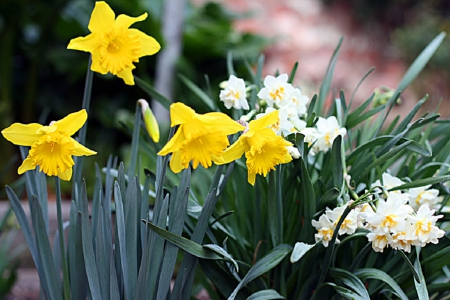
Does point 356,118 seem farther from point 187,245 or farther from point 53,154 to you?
point 53,154

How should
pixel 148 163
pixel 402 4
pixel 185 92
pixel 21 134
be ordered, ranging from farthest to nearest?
pixel 402 4 < pixel 185 92 < pixel 148 163 < pixel 21 134

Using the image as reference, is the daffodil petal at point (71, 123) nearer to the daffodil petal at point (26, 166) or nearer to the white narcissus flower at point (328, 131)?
the daffodil petal at point (26, 166)

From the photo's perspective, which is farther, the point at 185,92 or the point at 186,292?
the point at 185,92

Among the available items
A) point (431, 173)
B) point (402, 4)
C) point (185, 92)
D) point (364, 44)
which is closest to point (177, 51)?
point (185, 92)

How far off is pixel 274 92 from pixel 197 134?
0.87 feet

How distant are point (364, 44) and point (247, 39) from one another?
211 cm

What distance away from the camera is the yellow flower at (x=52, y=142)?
2.25 ft

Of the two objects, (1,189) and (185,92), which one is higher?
(185,92)

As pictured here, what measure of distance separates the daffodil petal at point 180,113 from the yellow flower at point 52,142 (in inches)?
5.2

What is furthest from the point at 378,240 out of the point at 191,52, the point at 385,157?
the point at 191,52

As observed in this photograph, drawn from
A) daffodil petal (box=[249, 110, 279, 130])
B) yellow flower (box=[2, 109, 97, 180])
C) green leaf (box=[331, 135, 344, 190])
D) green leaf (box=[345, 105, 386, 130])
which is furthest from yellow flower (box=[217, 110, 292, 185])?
green leaf (box=[345, 105, 386, 130])

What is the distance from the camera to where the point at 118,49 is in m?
0.77

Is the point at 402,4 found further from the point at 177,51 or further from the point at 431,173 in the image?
the point at 431,173

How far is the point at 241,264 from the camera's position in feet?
2.88
